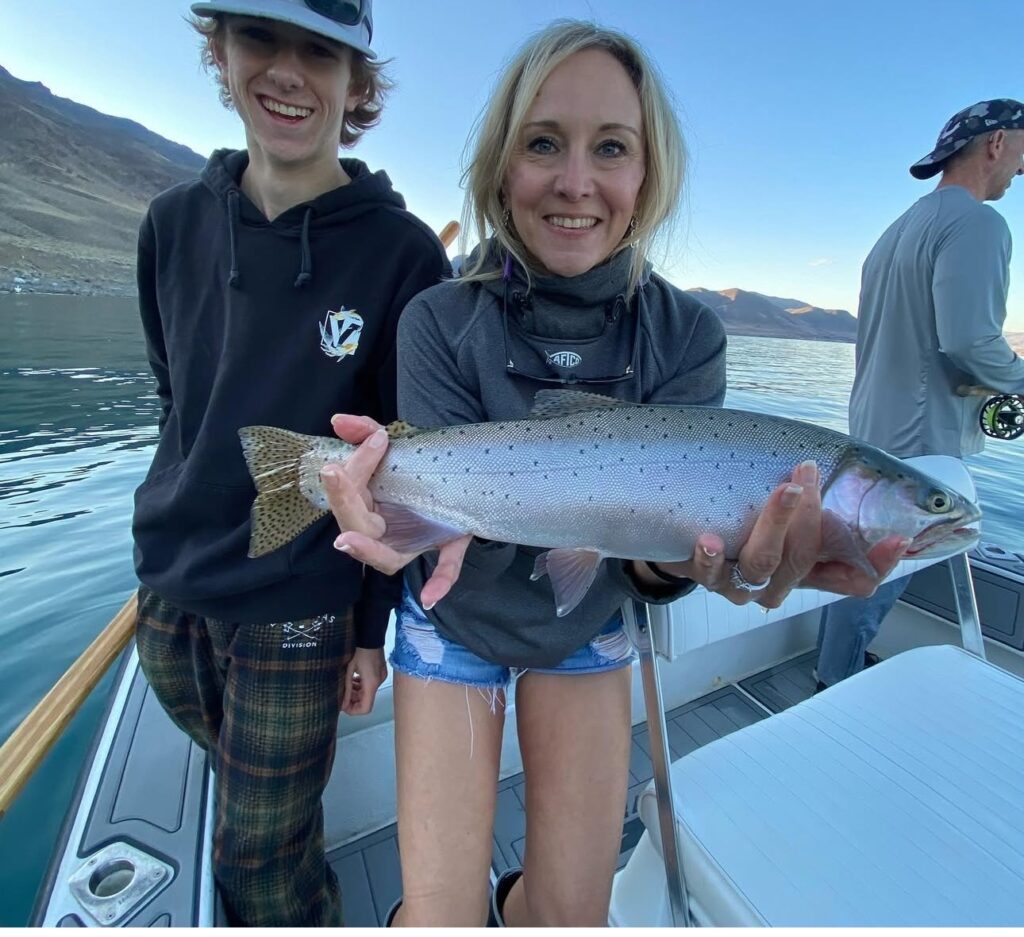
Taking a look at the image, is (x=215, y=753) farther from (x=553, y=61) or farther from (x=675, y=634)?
(x=553, y=61)

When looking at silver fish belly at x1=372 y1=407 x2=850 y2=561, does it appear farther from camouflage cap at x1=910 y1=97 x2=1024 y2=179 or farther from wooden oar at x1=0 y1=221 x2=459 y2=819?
camouflage cap at x1=910 y1=97 x2=1024 y2=179

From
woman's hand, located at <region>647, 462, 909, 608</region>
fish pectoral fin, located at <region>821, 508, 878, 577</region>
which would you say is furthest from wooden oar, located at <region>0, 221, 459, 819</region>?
fish pectoral fin, located at <region>821, 508, 878, 577</region>

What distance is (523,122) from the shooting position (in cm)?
200

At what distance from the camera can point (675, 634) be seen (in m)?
2.27

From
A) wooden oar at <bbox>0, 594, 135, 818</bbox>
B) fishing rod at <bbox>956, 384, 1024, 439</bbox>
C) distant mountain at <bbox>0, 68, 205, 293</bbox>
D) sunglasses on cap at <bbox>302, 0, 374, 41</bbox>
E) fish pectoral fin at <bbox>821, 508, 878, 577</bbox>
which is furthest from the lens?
distant mountain at <bbox>0, 68, 205, 293</bbox>

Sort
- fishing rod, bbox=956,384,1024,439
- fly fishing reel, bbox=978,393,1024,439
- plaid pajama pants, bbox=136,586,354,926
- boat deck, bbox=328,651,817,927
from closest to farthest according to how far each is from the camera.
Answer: plaid pajama pants, bbox=136,586,354,926 < boat deck, bbox=328,651,817,927 < fishing rod, bbox=956,384,1024,439 < fly fishing reel, bbox=978,393,1024,439

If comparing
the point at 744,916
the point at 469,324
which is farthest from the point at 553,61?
the point at 744,916

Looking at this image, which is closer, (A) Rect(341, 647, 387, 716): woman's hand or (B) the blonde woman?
(B) the blonde woman

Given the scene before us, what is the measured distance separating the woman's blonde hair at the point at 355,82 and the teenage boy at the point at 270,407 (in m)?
0.02

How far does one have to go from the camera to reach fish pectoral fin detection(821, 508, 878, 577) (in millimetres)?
1847

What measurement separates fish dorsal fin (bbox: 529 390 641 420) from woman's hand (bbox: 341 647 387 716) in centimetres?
121

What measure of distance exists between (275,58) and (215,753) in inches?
104

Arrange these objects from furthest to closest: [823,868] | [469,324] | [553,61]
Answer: [469,324]
[553,61]
[823,868]

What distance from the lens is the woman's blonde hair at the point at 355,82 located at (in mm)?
2234
